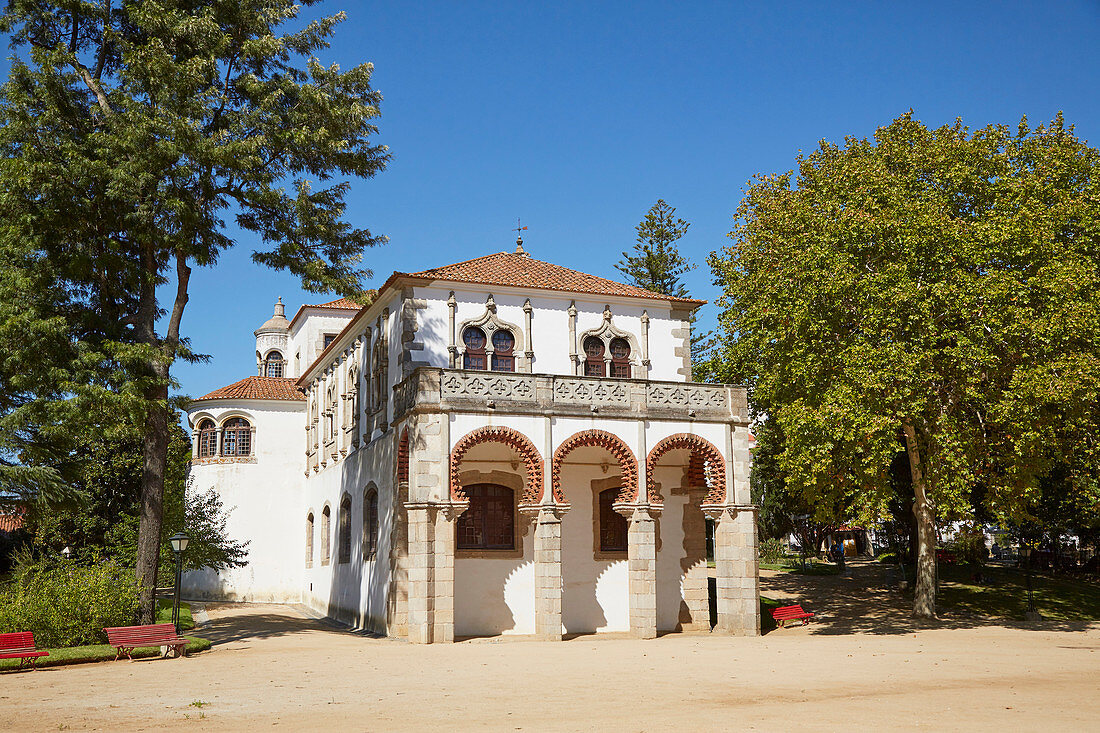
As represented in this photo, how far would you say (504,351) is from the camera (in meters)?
26.6

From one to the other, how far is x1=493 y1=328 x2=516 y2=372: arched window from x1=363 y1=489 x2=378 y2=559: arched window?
5115mm

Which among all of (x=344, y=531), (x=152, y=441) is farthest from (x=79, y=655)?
(x=344, y=531)

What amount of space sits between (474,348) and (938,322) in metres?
12.1

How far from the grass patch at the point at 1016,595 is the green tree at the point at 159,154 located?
2189 cm

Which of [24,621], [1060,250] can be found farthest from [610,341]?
[24,621]

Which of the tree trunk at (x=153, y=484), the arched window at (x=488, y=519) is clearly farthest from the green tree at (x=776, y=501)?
the tree trunk at (x=153, y=484)

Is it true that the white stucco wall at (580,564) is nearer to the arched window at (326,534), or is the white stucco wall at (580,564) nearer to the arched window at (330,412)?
the arched window at (326,534)

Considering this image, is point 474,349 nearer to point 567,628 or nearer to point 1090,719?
point 567,628

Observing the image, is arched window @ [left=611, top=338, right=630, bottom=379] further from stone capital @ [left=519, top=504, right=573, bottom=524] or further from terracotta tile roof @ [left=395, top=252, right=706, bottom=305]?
stone capital @ [left=519, top=504, right=573, bottom=524]

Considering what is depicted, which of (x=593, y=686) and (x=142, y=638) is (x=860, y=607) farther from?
(x=142, y=638)

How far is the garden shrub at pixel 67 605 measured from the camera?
18969mm

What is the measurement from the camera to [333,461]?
33688mm

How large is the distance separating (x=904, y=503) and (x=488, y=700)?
977 inches

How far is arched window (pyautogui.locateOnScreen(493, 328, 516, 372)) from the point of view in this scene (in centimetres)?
2650
